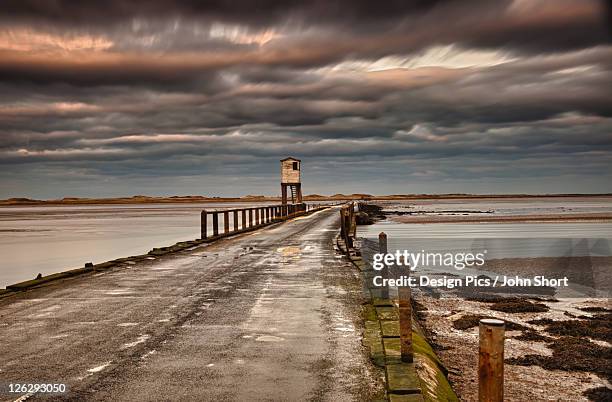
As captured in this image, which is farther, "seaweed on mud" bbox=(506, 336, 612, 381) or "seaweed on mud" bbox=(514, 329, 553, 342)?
"seaweed on mud" bbox=(514, 329, 553, 342)

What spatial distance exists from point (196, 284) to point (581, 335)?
749 cm

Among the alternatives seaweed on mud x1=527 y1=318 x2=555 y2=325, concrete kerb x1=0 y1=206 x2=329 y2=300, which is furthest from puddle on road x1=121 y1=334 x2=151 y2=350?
seaweed on mud x1=527 y1=318 x2=555 y2=325

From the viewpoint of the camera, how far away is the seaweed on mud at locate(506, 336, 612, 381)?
8.19m

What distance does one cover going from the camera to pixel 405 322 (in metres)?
5.92

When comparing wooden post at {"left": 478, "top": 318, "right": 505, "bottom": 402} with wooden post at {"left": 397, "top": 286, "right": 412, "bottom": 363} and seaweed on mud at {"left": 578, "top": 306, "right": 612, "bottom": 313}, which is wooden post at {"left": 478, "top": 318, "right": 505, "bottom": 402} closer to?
wooden post at {"left": 397, "top": 286, "right": 412, "bottom": 363}

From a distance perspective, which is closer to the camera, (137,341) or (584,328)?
(137,341)

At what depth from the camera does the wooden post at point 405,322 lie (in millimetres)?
5883

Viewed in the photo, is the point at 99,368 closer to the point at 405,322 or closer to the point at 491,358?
the point at 405,322

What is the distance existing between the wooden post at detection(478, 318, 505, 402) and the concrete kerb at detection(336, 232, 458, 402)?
40.4 inches

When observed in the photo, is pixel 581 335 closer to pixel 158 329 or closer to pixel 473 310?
pixel 473 310

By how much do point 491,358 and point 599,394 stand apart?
432 cm

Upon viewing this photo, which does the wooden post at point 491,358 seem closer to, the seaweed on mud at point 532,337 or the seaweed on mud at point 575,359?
the seaweed on mud at point 575,359

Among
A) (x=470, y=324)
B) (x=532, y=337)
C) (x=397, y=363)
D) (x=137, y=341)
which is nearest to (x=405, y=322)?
(x=397, y=363)

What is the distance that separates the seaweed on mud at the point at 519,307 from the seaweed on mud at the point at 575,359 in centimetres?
263
